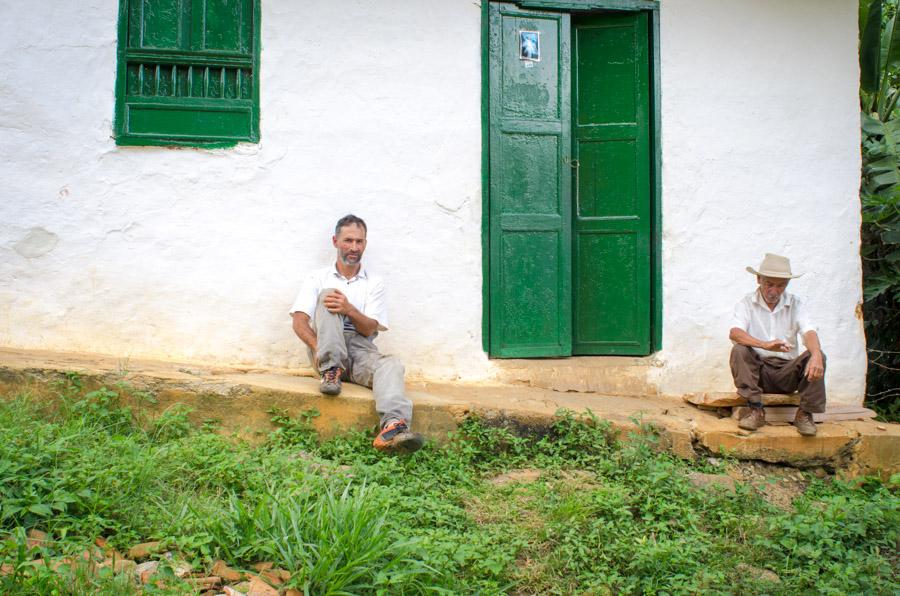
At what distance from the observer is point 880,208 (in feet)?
20.1

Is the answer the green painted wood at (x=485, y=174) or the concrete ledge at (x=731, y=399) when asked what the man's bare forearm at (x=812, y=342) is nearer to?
the concrete ledge at (x=731, y=399)

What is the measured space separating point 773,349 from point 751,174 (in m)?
1.47

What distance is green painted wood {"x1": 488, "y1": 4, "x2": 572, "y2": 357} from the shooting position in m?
5.28

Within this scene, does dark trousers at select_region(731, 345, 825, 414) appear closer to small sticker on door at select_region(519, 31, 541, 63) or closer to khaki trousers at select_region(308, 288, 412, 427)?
khaki trousers at select_region(308, 288, 412, 427)

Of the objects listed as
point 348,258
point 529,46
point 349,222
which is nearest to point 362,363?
point 348,258

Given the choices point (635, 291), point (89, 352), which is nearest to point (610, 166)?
point (635, 291)

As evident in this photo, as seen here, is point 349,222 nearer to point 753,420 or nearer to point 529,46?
point 529,46

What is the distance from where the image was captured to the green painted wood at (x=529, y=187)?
5281 mm

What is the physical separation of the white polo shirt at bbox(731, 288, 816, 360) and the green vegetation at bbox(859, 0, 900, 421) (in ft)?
5.10

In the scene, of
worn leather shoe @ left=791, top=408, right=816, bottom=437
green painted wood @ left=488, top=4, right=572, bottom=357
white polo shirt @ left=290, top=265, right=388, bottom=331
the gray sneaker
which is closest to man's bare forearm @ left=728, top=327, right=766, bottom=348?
worn leather shoe @ left=791, top=408, right=816, bottom=437

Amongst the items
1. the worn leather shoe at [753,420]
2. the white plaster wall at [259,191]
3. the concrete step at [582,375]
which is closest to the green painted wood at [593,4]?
the white plaster wall at [259,191]

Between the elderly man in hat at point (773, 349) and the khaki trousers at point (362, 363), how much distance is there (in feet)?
6.78

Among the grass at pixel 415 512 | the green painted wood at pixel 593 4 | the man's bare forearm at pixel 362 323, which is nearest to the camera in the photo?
the grass at pixel 415 512

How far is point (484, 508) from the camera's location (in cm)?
381
